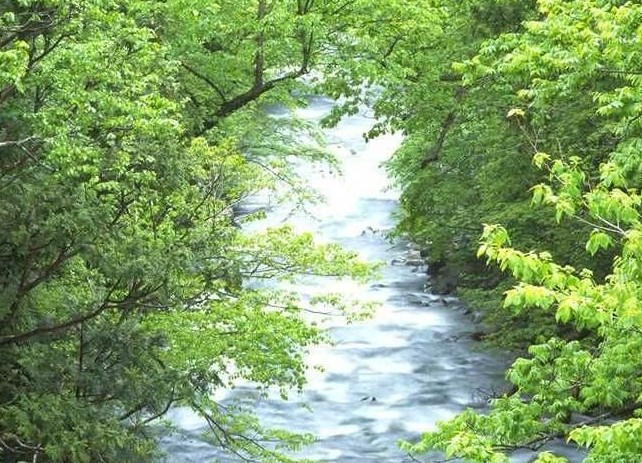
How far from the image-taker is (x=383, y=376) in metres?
21.0

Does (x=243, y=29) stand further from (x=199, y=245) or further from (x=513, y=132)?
(x=199, y=245)

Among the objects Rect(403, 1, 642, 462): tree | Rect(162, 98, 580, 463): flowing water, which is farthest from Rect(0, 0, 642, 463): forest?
Rect(162, 98, 580, 463): flowing water

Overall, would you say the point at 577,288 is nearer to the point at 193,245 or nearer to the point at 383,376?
the point at 193,245

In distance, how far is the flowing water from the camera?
691 inches

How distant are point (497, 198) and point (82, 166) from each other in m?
10.8

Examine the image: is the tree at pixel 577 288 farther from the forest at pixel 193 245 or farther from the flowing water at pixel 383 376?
the flowing water at pixel 383 376

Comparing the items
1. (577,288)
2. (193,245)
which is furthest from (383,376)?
(577,288)

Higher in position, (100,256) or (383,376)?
(383,376)

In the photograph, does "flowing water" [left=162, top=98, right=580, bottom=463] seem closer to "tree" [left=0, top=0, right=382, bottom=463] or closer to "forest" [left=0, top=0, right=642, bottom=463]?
"forest" [left=0, top=0, right=642, bottom=463]

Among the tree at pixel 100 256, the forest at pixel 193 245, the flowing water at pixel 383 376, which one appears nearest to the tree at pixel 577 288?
the forest at pixel 193 245

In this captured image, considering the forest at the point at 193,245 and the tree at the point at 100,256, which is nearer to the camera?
the forest at the point at 193,245

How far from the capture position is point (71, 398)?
10.3 metres

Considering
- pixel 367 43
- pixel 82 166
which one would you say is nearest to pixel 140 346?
pixel 82 166

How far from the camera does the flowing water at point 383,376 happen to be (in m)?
17.5
